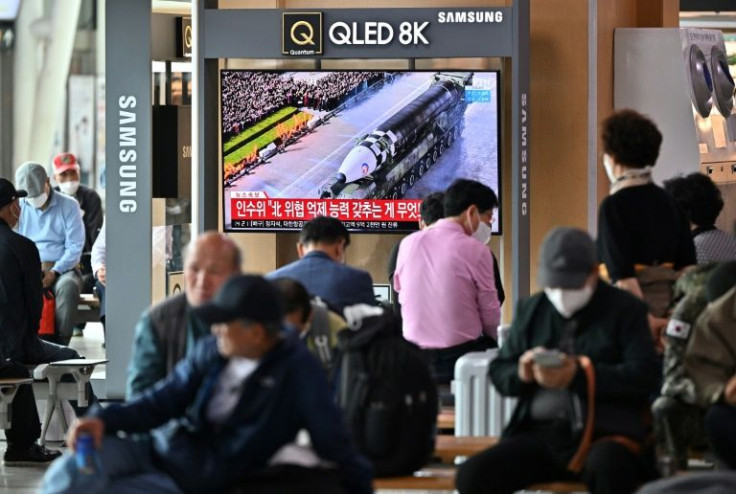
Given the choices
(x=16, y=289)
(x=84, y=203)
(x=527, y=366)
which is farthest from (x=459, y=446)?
(x=84, y=203)

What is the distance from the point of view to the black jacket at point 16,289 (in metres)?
8.55

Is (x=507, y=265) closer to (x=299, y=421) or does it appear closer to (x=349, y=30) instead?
(x=349, y=30)

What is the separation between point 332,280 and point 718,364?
1.74m

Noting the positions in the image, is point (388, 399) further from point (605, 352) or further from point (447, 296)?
point (447, 296)

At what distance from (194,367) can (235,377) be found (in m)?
0.15

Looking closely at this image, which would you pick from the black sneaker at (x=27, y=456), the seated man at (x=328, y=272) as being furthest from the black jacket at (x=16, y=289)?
the seated man at (x=328, y=272)

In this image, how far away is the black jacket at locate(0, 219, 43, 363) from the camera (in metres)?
8.55

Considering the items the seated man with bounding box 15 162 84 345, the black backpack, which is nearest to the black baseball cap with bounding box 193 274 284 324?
the black backpack

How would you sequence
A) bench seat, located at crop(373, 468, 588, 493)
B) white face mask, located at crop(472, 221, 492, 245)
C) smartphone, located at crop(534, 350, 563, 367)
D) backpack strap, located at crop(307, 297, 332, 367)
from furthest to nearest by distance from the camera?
white face mask, located at crop(472, 221, 492, 245)
backpack strap, located at crop(307, 297, 332, 367)
bench seat, located at crop(373, 468, 588, 493)
smartphone, located at crop(534, 350, 563, 367)

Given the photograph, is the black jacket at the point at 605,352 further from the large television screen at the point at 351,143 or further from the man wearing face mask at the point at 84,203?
the man wearing face mask at the point at 84,203

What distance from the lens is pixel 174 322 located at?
543 centimetres

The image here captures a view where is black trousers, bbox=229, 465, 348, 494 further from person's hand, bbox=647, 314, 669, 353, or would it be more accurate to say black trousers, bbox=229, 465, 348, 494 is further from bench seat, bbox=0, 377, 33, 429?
bench seat, bbox=0, 377, 33, 429

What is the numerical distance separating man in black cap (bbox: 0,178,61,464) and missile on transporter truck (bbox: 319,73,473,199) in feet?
7.56

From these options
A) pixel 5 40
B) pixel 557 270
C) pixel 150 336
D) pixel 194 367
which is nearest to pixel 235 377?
pixel 194 367
